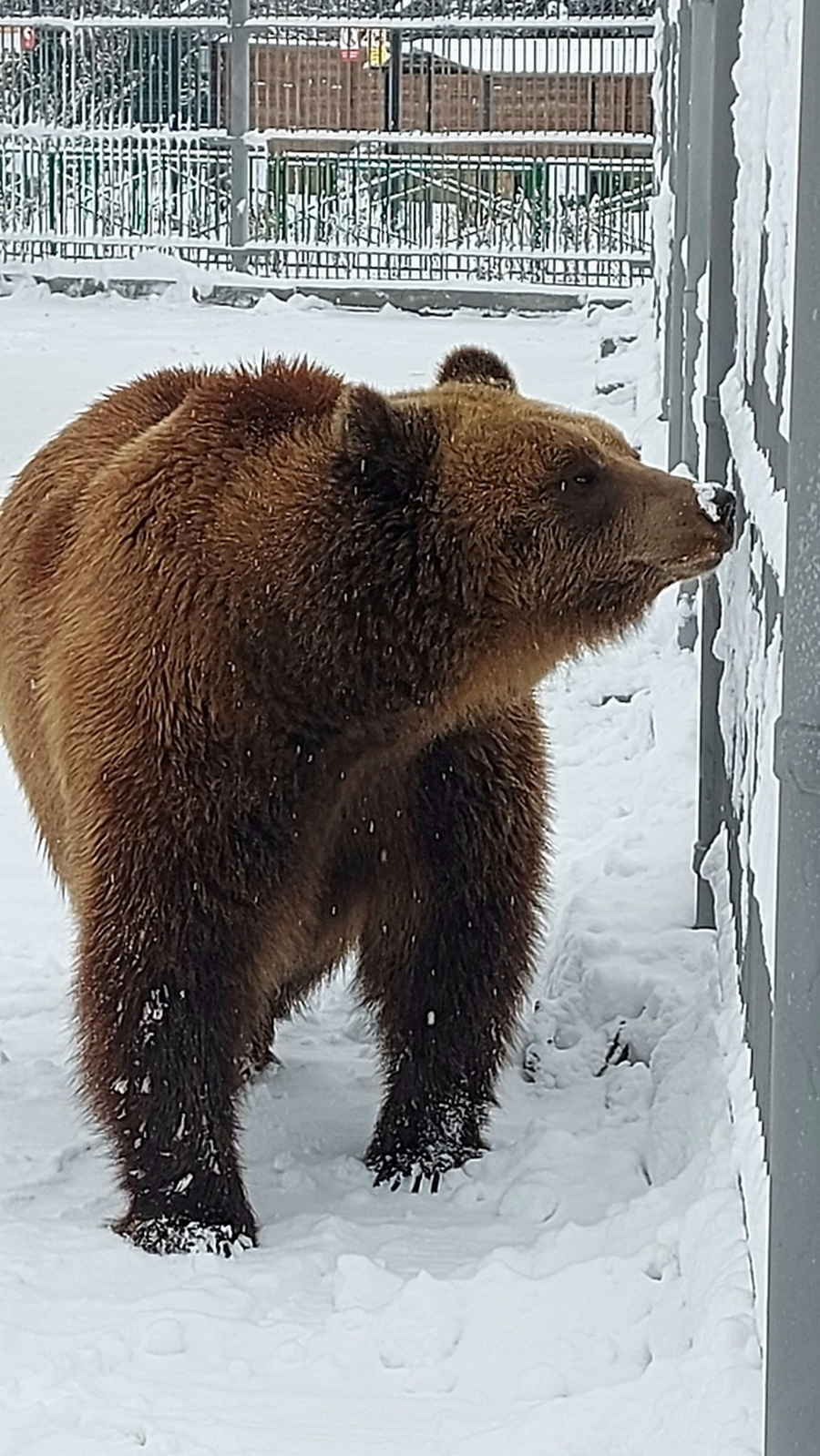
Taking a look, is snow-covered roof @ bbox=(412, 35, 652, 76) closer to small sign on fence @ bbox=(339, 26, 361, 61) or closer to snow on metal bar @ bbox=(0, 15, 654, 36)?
snow on metal bar @ bbox=(0, 15, 654, 36)

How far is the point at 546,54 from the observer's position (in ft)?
56.9

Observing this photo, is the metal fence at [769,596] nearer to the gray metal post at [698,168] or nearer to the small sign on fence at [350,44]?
the gray metal post at [698,168]

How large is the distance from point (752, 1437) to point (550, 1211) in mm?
1163

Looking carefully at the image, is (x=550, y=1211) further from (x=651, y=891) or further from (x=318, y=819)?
(x=651, y=891)

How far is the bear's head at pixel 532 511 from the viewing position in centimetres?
361

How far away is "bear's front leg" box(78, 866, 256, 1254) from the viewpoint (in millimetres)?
3820

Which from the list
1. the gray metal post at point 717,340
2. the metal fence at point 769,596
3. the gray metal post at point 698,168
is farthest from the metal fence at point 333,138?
the gray metal post at point 717,340

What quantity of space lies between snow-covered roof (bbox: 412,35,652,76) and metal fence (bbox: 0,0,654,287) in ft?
0.05

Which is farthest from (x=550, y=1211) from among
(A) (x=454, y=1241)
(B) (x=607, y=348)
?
(B) (x=607, y=348)

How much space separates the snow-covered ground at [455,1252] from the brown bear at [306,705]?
7.2 inches

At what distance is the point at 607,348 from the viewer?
45.3 feet

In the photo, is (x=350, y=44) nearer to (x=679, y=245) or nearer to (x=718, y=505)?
(x=679, y=245)

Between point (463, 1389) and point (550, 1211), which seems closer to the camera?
point (463, 1389)

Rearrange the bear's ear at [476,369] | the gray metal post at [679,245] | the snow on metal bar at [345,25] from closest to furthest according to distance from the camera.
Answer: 1. the bear's ear at [476,369]
2. the gray metal post at [679,245]
3. the snow on metal bar at [345,25]
